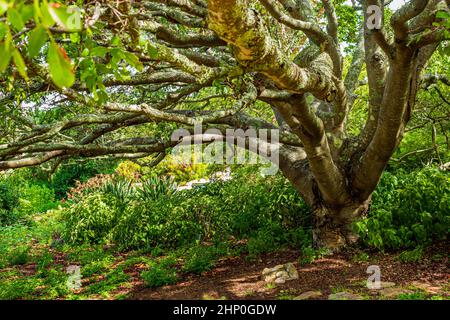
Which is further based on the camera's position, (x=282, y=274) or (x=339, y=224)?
(x=339, y=224)

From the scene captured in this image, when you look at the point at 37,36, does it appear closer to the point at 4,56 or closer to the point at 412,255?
the point at 4,56

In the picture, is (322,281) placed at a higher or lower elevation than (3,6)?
lower

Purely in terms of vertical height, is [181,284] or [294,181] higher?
[294,181]

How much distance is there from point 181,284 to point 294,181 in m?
2.34

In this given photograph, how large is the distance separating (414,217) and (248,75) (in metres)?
3.59

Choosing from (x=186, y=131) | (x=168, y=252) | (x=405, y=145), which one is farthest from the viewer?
(x=405, y=145)

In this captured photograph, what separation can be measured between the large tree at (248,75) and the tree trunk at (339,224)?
15 millimetres

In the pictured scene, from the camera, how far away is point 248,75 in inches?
144

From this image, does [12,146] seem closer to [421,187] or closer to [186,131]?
[186,131]

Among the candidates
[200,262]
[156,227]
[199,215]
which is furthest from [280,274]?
[156,227]

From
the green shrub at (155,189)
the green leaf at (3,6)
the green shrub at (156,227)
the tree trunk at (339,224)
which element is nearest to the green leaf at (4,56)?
the green leaf at (3,6)

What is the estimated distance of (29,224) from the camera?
1314cm
